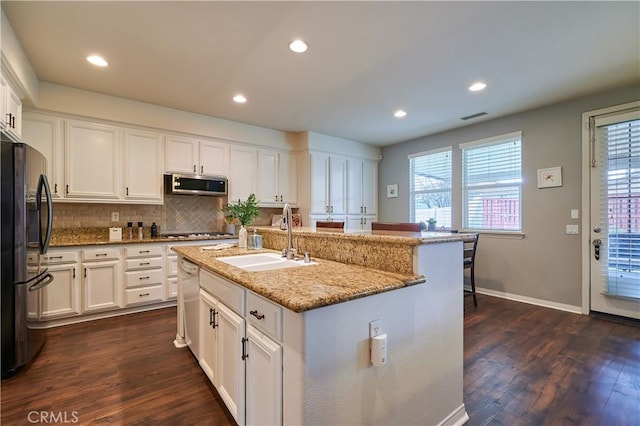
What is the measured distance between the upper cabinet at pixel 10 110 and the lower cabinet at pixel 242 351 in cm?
207

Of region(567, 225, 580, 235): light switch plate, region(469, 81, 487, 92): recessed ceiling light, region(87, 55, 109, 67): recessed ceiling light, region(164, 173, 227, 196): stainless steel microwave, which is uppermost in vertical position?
region(87, 55, 109, 67): recessed ceiling light

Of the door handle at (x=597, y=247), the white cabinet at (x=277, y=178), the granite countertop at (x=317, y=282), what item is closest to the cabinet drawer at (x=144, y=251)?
the white cabinet at (x=277, y=178)

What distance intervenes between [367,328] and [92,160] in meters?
3.76

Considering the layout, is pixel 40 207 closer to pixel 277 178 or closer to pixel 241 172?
pixel 241 172

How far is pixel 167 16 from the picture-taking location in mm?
2053

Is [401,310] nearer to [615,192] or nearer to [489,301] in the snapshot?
[489,301]

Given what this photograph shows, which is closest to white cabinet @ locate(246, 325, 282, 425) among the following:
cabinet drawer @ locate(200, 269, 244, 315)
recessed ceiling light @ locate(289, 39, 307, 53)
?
cabinet drawer @ locate(200, 269, 244, 315)

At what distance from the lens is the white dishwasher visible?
2080 mm

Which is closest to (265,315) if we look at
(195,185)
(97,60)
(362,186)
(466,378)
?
(466,378)

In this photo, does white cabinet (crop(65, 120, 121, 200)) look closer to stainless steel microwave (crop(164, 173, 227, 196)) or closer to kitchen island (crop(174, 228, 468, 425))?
stainless steel microwave (crop(164, 173, 227, 196))

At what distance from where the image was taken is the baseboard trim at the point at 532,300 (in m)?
3.49

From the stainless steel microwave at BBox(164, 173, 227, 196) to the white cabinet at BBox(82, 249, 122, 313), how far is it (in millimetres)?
1011

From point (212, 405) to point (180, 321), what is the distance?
0.99 meters

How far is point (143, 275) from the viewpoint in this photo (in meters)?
3.46
